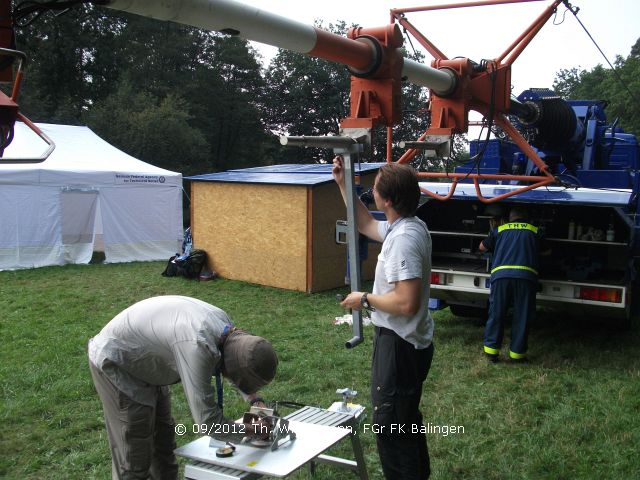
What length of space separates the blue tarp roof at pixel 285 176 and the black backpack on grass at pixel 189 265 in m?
1.58

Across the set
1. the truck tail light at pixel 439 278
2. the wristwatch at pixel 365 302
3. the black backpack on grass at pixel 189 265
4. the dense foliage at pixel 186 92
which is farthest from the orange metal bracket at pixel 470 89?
the dense foliage at pixel 186 92

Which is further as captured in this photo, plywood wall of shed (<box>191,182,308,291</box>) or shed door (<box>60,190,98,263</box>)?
shed door (<box>60,190,98,263</box>)

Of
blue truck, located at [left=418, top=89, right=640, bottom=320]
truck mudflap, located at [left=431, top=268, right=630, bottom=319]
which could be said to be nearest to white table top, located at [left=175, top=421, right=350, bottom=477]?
blue truck, located at [left=418, top=89, right=640, bottom=320]

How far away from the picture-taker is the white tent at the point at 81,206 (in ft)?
46.9

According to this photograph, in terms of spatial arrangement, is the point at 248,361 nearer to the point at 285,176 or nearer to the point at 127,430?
the point at 127,430

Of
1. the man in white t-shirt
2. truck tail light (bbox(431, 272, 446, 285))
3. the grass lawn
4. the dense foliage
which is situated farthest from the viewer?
the dense foliage

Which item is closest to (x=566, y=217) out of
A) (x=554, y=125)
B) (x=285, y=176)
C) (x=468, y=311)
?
(x=554, y=125)

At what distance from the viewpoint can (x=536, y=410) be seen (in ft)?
17.9

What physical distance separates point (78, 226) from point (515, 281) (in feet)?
40.2

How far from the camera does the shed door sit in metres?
15.4

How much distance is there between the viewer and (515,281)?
21.8 ft

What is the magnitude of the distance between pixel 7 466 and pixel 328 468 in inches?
89.4

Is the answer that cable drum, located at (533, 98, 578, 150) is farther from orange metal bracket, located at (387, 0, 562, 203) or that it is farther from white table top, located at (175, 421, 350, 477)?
white table top, located at (175, 421, 350, 477)

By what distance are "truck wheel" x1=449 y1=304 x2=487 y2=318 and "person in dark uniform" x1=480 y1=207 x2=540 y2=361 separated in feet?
5.33
